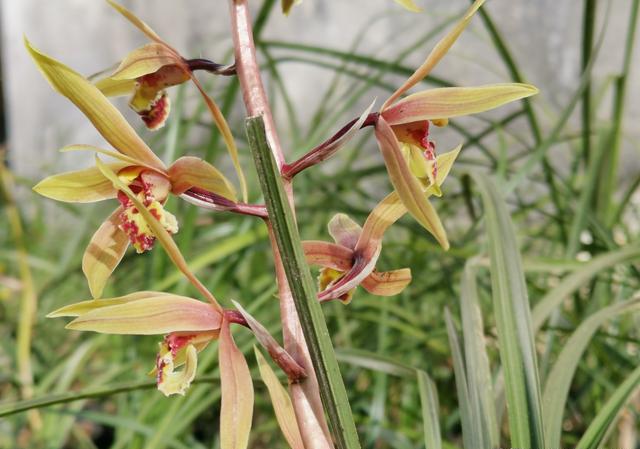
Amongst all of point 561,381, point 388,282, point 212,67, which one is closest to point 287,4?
point 212,67

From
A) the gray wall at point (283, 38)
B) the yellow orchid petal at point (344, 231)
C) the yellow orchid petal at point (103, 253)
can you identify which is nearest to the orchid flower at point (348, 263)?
the yellow orchid petal at point (344, 231)

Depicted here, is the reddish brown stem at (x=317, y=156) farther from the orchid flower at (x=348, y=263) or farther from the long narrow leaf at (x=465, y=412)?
the long narrow leaf at (x=465, y=412)

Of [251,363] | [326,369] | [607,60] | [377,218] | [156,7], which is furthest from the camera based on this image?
[156,7]

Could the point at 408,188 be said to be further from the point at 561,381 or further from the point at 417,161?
the point at 561,381

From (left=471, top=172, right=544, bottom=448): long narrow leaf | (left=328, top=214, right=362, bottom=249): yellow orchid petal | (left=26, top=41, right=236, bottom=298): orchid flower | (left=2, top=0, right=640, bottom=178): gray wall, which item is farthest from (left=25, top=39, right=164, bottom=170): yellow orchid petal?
(left=2, top=0, right=640, bottom=178): gray wall

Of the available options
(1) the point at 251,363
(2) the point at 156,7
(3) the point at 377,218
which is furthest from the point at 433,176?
(2) the point at 156,7

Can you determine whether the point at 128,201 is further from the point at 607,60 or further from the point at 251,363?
the point at 607,60
